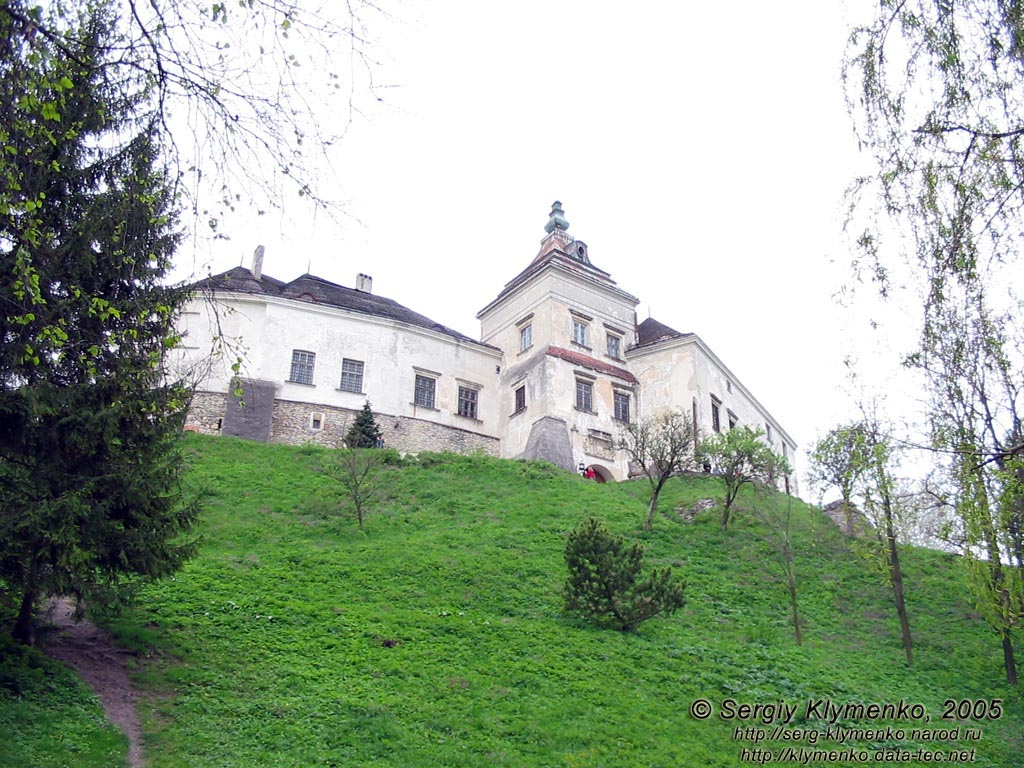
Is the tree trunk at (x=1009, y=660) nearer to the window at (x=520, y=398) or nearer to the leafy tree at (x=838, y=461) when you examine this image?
the leafy tree at (x=838, y=461)

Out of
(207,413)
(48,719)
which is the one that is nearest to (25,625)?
(48,719)

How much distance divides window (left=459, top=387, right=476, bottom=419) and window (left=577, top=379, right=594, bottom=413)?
4.79m

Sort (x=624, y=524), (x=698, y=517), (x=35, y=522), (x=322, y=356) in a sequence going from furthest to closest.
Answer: (x=322, y=356)
(x=698, y=517)
(x=624, y=524)
(x=35, y=522)

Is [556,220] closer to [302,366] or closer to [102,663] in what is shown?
[302,366]

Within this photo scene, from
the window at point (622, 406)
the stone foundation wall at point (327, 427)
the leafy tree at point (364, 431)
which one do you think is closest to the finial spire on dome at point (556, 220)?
the window at point (622, 406)

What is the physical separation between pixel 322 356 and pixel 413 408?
14.0 ft

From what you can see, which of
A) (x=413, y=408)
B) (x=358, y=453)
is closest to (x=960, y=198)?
(x=358, y=453)

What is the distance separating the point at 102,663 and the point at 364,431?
19629 millimetres

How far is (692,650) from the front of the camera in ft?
50.6

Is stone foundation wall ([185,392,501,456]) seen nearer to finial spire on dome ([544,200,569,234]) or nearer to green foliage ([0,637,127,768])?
finial spire on dome ([544,200,569,234])

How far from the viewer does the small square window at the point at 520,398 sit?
118 ft

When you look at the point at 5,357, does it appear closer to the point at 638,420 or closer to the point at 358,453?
the point at 358,453

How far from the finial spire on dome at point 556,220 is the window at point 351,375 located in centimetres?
1656

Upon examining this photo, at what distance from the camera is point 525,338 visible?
3784 centimetres
